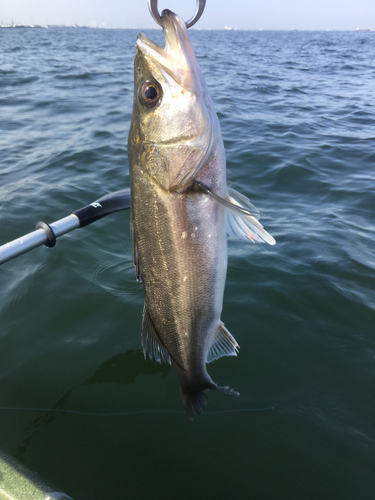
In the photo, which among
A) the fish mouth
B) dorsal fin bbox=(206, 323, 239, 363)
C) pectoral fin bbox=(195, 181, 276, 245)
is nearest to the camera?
the fish mouth

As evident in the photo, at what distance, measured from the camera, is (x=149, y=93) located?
1850mm

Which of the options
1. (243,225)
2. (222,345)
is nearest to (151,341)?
(222,345)

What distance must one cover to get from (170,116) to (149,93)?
0.54 ft

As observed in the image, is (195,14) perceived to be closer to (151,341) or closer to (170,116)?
(170,116)

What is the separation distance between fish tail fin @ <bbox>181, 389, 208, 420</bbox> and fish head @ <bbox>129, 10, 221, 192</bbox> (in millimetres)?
1349

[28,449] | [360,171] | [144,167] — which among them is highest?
[144,167]

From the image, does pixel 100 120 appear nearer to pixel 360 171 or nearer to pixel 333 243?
pixel 360 171

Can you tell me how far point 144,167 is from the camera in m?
1.88

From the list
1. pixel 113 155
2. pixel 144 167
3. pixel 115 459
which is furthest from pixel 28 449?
pixel 113 155

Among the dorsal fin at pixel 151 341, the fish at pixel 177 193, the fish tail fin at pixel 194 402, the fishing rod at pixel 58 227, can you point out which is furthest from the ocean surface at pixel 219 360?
the fishing rod at pixel 58 227

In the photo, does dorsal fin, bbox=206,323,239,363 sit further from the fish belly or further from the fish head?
the fish head

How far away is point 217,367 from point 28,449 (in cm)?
168

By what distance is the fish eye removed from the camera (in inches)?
72.5

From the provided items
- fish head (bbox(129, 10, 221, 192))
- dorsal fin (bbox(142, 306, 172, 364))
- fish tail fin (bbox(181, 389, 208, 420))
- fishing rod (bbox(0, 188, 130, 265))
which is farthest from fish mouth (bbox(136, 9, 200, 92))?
fish tail fin (bbox(181, 389, 208, 420))
